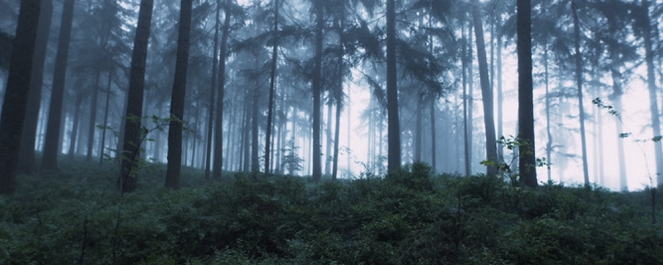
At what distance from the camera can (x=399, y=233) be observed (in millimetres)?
5680

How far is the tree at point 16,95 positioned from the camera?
8.80 m

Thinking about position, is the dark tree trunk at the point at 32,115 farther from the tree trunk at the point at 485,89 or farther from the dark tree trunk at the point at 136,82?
the tree trunk at the point at 485,89

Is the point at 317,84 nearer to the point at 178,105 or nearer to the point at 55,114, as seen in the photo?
the point at 178,105

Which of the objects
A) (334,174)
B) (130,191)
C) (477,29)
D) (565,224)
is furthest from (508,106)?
(130,191)

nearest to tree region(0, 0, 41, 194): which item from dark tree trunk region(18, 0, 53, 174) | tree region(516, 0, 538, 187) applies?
dark tree trunk region(18, 0, 53, 174)

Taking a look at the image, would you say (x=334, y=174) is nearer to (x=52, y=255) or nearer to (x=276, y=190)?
(x=276, y=190)

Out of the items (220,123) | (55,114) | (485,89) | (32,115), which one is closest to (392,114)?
(485,89)

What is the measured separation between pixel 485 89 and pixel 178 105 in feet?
46.9

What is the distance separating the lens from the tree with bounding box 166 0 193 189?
1105cm

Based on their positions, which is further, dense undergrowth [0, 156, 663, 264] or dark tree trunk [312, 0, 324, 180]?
dark tree trunk [312, 0, 324, 180]

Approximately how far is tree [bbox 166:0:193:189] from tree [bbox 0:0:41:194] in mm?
3521

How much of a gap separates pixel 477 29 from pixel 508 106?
11655 mm

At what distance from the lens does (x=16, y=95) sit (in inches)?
348

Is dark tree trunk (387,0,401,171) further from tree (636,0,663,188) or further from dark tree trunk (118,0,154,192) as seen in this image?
tree (636,0,663,188)
